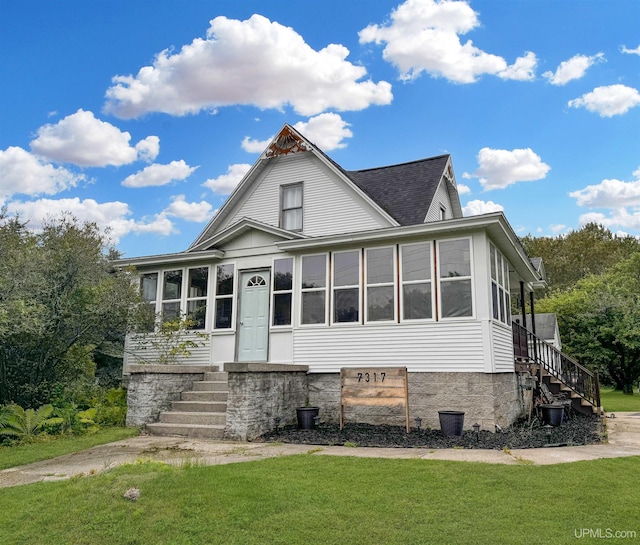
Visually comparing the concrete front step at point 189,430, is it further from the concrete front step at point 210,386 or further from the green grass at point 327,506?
the green grass at point 327,506

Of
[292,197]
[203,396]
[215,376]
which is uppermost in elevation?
[292,197]

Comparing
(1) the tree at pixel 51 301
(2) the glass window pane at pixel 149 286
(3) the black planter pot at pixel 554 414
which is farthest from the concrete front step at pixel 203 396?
(3) the black planter pot at pixel 554 414

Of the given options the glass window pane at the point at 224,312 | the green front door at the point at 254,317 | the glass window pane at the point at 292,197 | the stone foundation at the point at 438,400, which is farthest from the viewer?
the glass window pane at the point at 292,197

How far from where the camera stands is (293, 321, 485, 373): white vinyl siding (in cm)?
886

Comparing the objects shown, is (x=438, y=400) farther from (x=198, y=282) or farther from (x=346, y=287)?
(x=198, y=282)

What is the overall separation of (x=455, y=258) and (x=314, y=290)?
121 inches

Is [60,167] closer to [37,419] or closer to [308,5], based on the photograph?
[308,5]

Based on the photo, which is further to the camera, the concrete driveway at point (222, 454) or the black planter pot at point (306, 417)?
the black planter pot at point (306, 417)

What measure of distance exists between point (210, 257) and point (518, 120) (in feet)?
41.5

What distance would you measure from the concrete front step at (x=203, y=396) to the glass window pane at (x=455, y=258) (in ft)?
15.8

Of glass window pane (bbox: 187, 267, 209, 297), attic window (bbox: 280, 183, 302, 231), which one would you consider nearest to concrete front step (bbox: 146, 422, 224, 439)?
glass window pane (bbox: 187, 267, 209, 297)

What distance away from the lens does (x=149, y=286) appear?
1236cm

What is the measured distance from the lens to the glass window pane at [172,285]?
12.0 meters

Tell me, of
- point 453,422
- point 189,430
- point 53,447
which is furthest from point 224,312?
point 453,422
